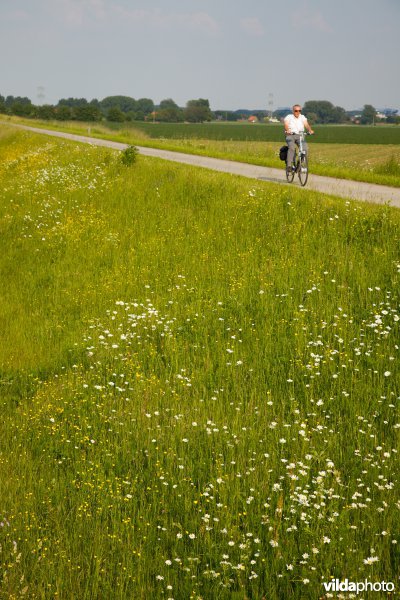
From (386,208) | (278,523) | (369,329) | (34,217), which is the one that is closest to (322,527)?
(278,523)

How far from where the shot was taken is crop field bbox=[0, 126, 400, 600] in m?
5.49

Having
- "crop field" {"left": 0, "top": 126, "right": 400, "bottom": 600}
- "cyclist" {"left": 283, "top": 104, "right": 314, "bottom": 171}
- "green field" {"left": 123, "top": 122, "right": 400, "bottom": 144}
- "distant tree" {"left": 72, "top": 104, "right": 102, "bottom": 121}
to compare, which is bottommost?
"crop field" {"left": 0, "top": 126, "right": 400, "bottom": 600}

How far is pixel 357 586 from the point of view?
5039 mm

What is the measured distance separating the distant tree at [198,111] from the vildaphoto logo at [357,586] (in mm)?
186579

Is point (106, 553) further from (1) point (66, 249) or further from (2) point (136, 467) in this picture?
(1) point (66, 249)

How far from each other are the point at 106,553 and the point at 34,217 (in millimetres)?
14382

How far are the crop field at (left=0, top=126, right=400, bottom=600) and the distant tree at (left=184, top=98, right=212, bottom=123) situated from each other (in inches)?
6902

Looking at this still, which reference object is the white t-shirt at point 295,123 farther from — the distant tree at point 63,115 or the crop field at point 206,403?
the distant tree at point 63,115

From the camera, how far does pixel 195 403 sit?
26.4 ft

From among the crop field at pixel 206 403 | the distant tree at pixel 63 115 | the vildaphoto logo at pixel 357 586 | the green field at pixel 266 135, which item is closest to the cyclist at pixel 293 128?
the crop field at pixel 206 403

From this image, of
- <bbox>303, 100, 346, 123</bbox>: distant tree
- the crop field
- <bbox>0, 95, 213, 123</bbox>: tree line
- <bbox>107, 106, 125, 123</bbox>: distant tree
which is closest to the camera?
the crop field

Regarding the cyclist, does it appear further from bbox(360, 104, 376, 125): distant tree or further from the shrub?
bbox(360, 104, 376, 125): distant tree

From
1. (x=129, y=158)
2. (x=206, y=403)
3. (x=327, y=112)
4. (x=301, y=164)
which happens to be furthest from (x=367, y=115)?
(x=206, y=403)

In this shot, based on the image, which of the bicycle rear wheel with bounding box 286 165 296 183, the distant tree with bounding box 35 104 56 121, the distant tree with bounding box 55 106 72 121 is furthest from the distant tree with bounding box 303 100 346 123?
the bicycle rear wheel with bounding box 286 165 296 183
